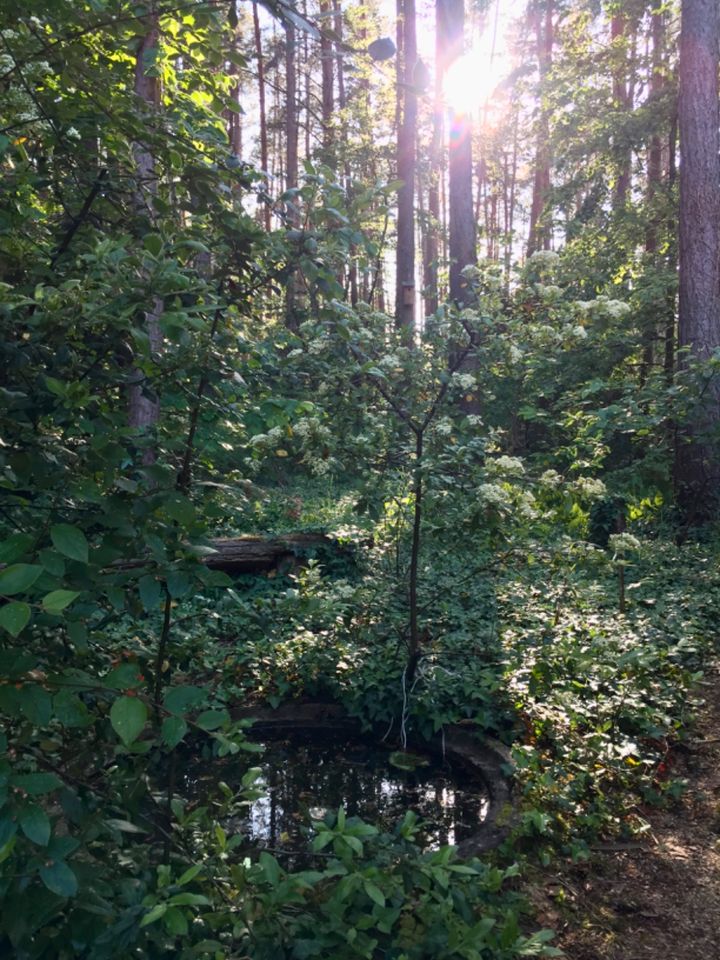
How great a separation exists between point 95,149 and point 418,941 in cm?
284

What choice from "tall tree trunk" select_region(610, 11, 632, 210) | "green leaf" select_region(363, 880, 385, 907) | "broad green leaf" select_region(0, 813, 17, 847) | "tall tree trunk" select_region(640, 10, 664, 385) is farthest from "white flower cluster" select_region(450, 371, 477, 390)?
"tall tree trunk" select_region(610, 11, 632, 210)

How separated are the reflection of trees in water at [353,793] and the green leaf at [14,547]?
2734 millimetres

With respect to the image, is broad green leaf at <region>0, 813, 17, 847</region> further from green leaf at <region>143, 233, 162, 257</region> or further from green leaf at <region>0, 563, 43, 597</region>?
green leaf at <region>143, 233, 162, 257</region>

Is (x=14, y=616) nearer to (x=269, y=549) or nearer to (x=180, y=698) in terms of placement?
(x=180, y=698)

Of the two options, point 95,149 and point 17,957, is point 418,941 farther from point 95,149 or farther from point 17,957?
point 95,149

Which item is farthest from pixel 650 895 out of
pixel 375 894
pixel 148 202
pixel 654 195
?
pixel 654 195

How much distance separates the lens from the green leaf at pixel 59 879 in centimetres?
129

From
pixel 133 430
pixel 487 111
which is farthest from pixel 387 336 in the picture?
pixel 487 111

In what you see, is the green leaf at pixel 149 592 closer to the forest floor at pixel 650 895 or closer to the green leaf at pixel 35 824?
the green leaf at pixel 35 824

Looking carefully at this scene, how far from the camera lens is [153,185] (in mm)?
3289

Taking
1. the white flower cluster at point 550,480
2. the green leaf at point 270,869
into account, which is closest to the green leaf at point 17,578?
the green leaf at point 270,869

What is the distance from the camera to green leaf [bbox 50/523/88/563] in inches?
53.7

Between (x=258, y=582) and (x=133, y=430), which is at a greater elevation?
(x=133, y=430)

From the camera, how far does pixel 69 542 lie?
138 centimetres
